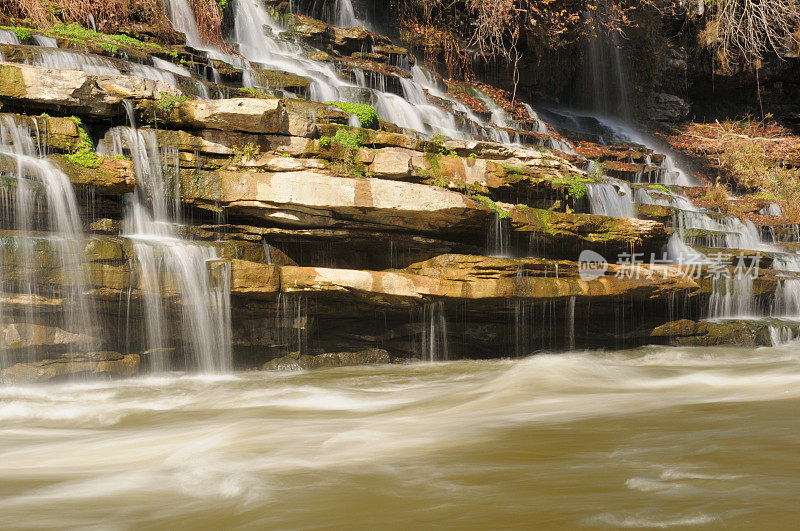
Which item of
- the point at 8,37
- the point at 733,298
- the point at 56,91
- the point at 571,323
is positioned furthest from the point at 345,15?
the point at 733,298

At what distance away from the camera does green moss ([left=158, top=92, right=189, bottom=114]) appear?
26.7 feet

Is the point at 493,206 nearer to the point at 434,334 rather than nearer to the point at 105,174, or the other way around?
the point at 434,334

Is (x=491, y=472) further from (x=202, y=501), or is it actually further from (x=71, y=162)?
(x=71, y=162)

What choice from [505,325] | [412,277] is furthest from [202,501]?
[505,325]

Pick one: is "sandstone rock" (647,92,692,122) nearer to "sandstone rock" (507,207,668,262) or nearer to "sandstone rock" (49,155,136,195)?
"sandstone rock" (507,207,668,262)

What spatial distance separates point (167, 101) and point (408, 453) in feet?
21.2

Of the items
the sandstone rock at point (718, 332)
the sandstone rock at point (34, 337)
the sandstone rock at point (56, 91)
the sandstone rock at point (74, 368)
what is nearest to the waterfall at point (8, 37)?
the sandstone rock at point (56, 91)

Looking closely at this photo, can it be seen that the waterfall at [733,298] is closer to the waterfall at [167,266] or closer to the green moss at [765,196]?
the waterfall at [167,266]

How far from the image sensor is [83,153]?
7.39 meters

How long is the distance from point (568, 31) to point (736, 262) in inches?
528

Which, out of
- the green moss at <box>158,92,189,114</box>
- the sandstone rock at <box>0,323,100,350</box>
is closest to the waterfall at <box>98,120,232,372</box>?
the green moss at <box>158,92,189,114</box>

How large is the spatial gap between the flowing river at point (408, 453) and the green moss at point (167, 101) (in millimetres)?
3702

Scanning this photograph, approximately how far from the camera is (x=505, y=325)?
9.08 meters

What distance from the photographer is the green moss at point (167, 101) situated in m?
8.14
